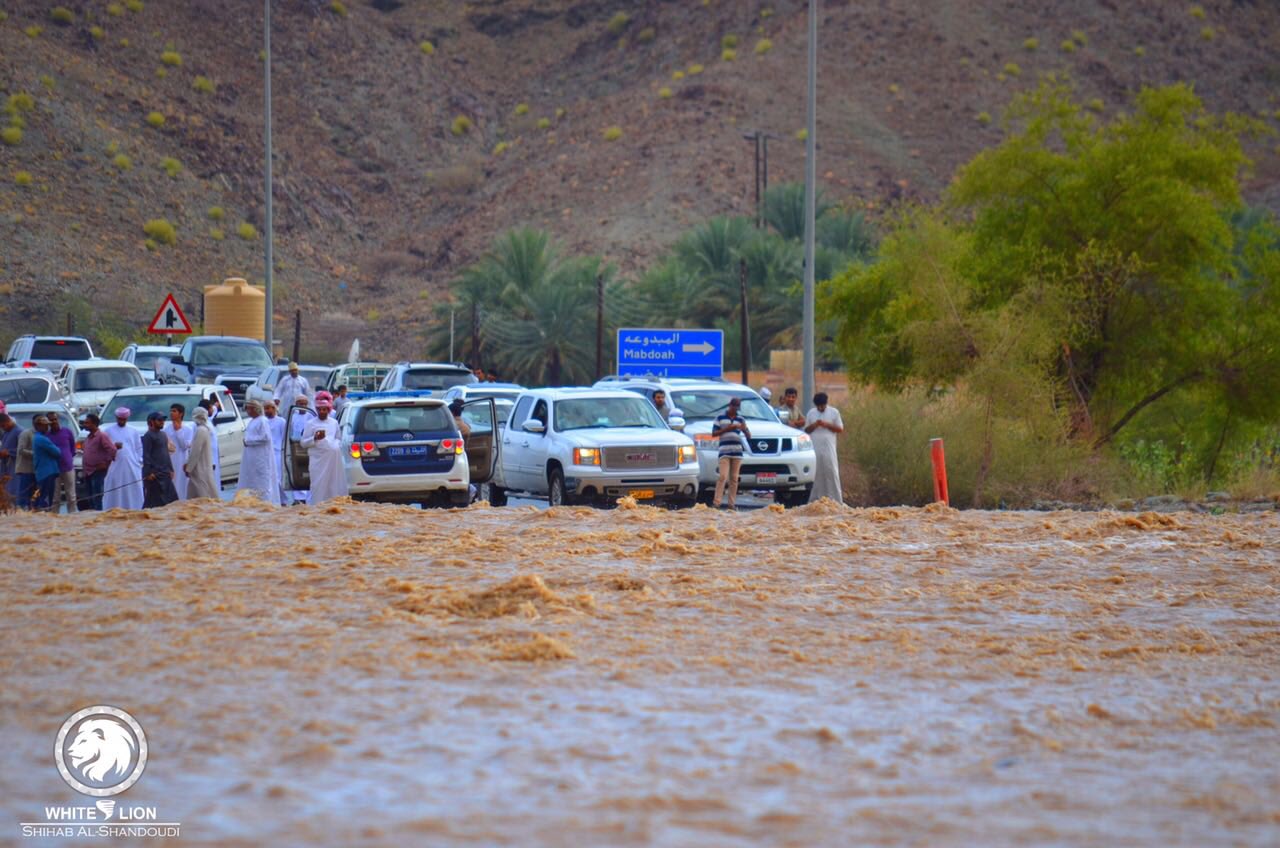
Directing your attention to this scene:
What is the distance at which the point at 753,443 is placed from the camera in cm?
2319

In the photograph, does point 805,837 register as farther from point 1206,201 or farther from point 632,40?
point 632,40

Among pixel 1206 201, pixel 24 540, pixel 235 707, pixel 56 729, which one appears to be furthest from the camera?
pixel 1206 201

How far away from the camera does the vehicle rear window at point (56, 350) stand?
37.2 m

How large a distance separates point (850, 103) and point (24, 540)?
230 feet

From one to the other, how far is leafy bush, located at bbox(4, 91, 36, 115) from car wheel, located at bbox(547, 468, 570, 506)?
5788 cm

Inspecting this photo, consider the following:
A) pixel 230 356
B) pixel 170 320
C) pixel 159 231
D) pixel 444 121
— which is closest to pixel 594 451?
pixel 170 320

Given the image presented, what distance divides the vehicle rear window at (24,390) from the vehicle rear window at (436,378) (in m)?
6.18

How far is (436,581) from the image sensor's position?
12.9 m

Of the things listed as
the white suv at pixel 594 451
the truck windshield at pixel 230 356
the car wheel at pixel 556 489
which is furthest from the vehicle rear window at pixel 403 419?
the truck windshield at pixel 230 356

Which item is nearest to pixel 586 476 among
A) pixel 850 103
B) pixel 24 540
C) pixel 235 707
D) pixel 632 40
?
pixel 24 540

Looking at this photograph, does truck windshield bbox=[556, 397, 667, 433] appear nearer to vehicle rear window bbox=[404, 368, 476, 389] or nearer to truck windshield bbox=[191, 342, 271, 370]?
vehicle rear window bbox=[404, 368, 476, 389]

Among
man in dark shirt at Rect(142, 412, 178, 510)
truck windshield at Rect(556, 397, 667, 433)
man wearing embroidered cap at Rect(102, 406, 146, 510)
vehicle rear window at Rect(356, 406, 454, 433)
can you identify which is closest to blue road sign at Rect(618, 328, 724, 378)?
truck windshield at Rect(556, 397, 667, 433)

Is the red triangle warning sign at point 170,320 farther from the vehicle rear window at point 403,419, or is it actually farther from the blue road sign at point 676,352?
the vehicle rear window at point 403,419

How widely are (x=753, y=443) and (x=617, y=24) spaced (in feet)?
260
